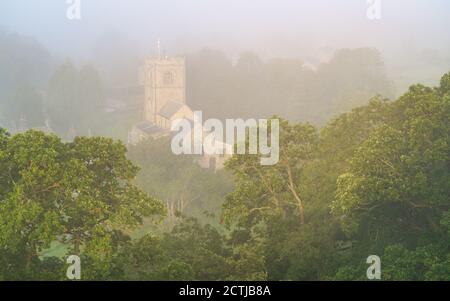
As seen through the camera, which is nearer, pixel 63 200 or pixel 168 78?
pixel 63 200

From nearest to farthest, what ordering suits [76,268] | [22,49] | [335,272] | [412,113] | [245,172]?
[76,268]
[335,272]
[412,113]
[245,172]
[22,49]

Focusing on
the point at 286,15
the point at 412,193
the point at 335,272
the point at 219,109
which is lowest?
the point at 335,272

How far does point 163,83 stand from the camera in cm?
9231

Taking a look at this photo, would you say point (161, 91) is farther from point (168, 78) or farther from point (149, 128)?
point (149, 128)

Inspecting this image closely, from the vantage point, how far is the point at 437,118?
27188 millimetres

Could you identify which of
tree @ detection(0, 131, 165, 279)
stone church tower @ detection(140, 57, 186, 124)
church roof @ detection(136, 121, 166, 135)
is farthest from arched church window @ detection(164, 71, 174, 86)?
tree @ detection(0, 131, 165, 279)

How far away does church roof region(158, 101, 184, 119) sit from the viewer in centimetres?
8388

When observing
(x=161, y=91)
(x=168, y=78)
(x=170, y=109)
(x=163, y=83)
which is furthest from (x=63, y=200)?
(x=168, y=78)

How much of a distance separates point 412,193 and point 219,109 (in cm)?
7501

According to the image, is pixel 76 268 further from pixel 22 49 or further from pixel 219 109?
pixel 22 49

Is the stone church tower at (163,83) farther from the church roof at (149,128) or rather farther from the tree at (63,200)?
the tree at (63,200)

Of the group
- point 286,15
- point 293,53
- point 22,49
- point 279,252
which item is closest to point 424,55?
point 293,53

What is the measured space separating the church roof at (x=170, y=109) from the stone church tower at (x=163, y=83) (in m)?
0.99

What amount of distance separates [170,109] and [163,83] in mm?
7060
